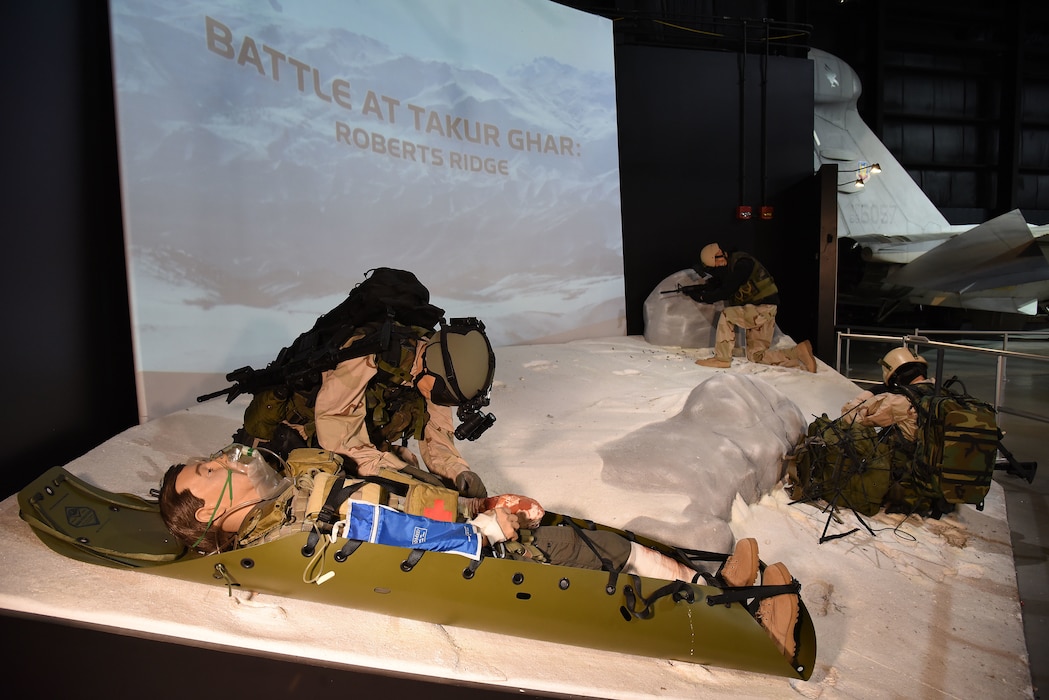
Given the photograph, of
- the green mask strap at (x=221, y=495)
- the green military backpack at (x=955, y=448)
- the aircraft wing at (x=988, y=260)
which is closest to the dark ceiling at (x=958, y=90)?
the aircraft wing at (x=988, y=260)

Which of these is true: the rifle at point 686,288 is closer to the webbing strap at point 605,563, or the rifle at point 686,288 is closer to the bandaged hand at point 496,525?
the webbing strap at point 605,563

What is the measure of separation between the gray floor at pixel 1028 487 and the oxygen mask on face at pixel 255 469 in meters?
2.71

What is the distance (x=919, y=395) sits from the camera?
11.8 feet

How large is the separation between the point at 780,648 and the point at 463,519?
3.82ft

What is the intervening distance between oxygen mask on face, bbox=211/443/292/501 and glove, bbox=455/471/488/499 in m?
0.72

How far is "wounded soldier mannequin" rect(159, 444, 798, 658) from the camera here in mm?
1980

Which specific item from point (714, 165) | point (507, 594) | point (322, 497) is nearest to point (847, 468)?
point (507, 594)

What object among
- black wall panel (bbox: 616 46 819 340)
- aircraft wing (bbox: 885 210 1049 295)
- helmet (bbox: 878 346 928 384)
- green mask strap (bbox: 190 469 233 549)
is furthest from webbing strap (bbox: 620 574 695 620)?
aircraft wing (bbox: 885 210 1049 295)

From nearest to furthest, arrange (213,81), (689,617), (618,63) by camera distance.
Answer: (689,617) < (213,81) < (618,63)

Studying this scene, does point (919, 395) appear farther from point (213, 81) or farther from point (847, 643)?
point (213, 81)

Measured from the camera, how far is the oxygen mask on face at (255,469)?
6.55 feet

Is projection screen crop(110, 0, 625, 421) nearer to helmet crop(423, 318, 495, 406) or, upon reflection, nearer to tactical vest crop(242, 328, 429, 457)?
tactical vest crop(242, 328, 429, 457)

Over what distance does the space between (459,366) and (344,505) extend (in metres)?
0.65

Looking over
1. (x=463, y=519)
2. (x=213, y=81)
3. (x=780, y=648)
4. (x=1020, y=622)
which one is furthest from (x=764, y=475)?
(x=213, y=81)
